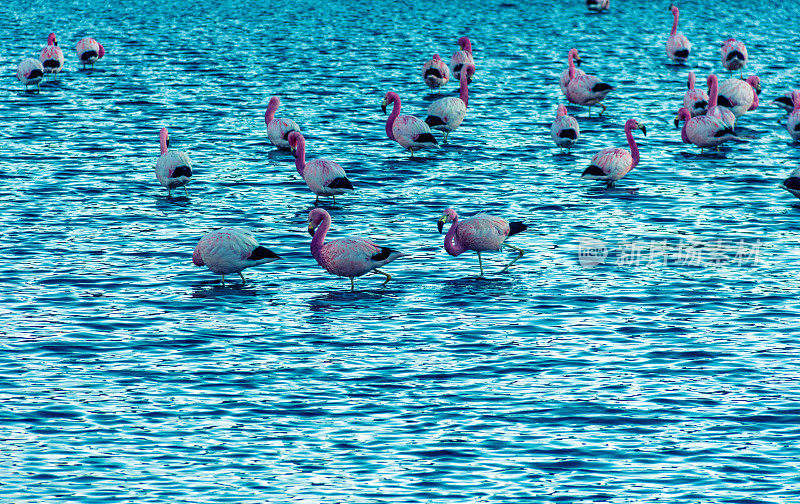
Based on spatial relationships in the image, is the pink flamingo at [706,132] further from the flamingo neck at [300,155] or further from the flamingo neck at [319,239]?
the flamingo neck at [319,239]

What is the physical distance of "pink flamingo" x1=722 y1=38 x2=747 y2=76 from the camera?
138 ft

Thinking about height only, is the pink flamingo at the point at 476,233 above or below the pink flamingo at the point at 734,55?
below

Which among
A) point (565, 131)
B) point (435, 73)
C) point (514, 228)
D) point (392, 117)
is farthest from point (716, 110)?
point (514, 228)

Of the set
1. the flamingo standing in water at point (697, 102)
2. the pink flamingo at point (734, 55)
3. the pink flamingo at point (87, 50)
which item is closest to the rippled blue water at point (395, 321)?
the flamingo standing in water at point (697, 102)

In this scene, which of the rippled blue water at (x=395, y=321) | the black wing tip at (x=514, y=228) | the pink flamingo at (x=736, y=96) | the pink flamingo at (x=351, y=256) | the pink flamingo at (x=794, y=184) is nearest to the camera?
the rippled blue water at (x=395, y=321)

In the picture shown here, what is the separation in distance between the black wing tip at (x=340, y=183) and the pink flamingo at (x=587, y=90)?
12.5m

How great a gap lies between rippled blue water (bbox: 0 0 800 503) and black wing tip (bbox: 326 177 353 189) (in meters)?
0.53

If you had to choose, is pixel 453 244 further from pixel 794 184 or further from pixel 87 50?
pixel 87 50

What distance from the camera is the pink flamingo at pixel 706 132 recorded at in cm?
3022

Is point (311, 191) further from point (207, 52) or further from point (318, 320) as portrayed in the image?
point (207, 52)

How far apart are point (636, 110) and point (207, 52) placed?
18591mm

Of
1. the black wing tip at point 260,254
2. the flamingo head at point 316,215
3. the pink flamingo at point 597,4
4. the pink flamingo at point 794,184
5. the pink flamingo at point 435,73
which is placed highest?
the pink flamingo at point 597,4

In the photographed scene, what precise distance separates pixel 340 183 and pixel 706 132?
9.96 m

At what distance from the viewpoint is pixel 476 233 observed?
66.5ft
